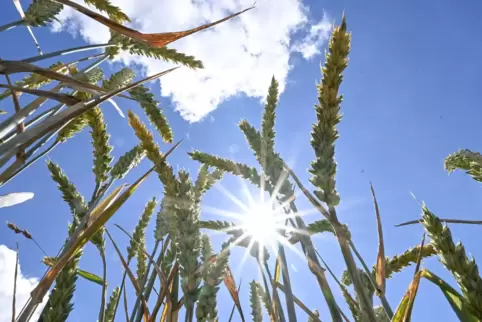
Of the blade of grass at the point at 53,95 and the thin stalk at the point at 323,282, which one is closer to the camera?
the blade of grass at the point at 53,95

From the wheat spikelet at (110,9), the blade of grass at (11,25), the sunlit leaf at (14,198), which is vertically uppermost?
the wheat spikelet at (110,9)

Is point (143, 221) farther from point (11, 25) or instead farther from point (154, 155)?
point (11, 25)

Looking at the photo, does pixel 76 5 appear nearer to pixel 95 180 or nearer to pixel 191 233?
pixel 191 233

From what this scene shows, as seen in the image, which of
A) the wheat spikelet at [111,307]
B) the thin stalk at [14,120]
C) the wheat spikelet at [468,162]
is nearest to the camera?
the thin stalk at [14,120]

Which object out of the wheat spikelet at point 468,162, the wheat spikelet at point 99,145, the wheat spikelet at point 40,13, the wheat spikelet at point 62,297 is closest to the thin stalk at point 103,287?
the wheat spikelet at point 62,297

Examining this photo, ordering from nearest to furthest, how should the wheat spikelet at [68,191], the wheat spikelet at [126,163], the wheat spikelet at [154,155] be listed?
the wheat spikelet at [154,155]
the wheat spikelet at [68,191]
the wheat spikelet at [126,163]

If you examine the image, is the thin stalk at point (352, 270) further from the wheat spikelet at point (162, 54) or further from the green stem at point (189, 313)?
the wheat spikelet at point (162, 54)

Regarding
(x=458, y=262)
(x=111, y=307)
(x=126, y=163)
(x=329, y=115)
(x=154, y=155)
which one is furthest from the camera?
(x=111, y=307)

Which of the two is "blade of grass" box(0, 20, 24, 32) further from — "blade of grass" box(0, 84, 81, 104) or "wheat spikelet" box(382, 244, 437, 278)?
"wheat spikelet" box(382, 244, 437, 278)

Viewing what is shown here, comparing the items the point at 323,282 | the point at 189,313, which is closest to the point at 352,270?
the point at 323,282

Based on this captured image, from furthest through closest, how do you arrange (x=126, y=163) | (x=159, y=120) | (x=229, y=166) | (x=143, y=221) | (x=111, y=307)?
(x=159, y=120), (x=229, y=166), (x=143, y=221), (x=111, y=307), (x=126, y=163)

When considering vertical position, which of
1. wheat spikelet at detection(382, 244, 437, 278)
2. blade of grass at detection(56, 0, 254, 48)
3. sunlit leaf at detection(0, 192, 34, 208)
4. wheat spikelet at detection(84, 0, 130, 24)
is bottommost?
sunlit leaf at detection(0, 192, 34, 208)

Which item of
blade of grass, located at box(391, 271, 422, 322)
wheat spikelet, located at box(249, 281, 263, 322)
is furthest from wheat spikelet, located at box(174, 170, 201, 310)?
wheat spikelet, located at box(249, 281, 263, 322)

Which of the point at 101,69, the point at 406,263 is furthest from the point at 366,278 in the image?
the point at 101,69
